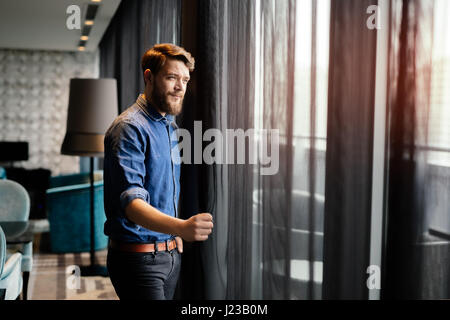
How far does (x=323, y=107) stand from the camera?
2070 mm

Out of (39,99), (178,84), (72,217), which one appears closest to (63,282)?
(72,217)

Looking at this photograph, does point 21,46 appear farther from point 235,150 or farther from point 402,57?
point 402,57

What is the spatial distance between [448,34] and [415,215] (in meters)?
0.65

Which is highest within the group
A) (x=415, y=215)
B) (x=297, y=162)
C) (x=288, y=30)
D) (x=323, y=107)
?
(x=288, y=30)

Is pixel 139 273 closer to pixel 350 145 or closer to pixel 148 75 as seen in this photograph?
pixel 148 75

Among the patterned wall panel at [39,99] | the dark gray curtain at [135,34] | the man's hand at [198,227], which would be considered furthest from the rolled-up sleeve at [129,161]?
the patterned wall panel at [39,99]

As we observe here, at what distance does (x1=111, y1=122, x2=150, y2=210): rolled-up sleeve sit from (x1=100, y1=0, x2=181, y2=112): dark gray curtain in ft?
4.17

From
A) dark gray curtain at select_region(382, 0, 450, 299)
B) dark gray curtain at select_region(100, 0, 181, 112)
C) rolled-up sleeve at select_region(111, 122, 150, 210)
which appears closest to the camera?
rolled-up sleeve at select_region(111, 122, 150, 210)

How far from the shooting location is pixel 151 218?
132 cm

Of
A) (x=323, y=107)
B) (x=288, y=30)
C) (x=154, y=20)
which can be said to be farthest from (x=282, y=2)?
(x=154, y=20)

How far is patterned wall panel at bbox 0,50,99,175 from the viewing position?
28.4 feet

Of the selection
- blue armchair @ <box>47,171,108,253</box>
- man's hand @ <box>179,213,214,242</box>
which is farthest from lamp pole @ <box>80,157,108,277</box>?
man's hand @ <box>179,213,214,242</box>

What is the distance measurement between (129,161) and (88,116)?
99.1 inches

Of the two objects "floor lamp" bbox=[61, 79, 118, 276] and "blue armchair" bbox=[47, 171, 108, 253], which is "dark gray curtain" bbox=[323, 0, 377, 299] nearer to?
"floor lamp" bbox=[61, 79, 118, 276]
